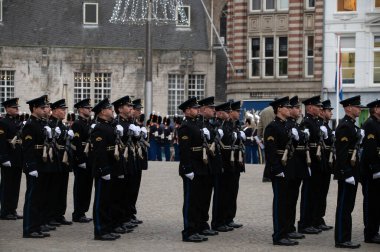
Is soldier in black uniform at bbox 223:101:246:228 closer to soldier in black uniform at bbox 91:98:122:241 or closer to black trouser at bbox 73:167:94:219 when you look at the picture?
soldier in black uniform at bbox 91:98:122:241

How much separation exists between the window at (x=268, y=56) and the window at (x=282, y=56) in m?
0.36

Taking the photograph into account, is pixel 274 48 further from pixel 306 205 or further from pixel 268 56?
A: pixel 306 205

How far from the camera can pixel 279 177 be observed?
1584 cm

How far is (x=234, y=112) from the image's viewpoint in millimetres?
18547

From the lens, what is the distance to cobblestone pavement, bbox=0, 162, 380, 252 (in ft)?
50.6

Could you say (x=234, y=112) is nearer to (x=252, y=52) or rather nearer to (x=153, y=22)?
(x=252, y=52)

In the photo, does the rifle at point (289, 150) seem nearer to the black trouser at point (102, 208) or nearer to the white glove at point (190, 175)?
the white glove at point (190, 175)

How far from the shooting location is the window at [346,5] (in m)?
47.9

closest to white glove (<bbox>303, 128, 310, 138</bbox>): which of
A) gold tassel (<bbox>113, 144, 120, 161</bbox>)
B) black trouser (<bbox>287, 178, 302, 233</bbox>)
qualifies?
black trouser (<bbox>287, 178, 302, 233</bbox>)

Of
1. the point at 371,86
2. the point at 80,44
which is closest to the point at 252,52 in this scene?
the point at 371,86

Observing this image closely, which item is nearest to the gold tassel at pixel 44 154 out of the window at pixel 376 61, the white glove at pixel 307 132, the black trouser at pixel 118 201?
the black trouser at pixel 118 201

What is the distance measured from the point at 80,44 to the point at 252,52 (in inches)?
444

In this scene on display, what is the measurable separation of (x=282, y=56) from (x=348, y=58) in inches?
137

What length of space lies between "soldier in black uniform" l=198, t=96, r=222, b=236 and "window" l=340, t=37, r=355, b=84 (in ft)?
103
